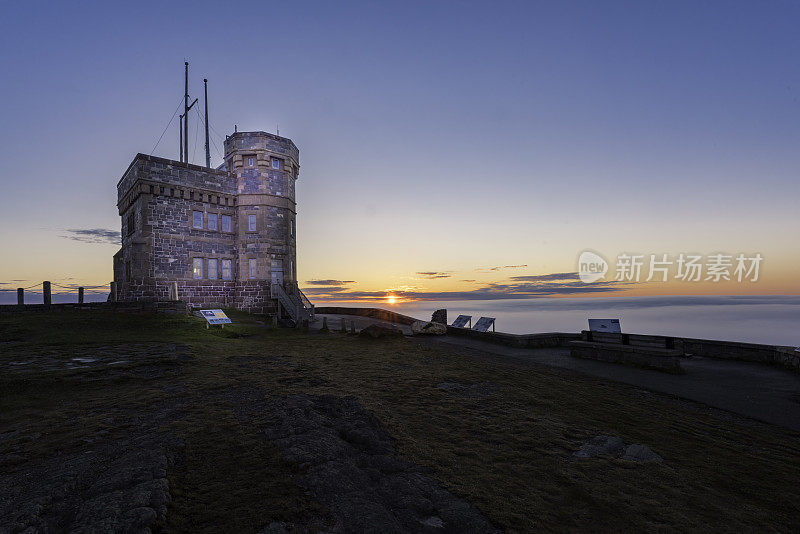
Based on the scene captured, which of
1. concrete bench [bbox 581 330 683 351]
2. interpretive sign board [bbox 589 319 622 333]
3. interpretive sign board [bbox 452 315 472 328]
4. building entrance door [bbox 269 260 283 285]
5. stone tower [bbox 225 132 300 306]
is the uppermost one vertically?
stone tower [bbox 225 132 300 306]

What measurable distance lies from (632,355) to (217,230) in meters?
25.0

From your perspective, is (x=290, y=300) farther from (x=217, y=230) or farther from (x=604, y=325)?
(x=604, y=325)

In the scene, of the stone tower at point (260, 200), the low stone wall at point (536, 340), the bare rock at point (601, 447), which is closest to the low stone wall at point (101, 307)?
the stone tower at point (260, 200)

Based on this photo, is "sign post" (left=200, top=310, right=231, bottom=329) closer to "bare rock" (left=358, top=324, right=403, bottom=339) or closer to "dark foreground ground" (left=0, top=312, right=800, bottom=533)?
"bare rock" (left=358, top=324, right=403, bottom=339)

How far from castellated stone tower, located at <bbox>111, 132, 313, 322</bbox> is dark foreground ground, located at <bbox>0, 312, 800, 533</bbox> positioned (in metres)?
15.5

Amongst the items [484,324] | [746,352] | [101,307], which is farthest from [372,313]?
[746,352]

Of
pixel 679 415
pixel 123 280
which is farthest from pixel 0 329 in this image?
pixel 679 415

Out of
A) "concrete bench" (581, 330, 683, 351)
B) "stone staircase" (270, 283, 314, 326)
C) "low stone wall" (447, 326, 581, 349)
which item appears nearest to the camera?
"concrete bench" (581, 330, 683, 351)

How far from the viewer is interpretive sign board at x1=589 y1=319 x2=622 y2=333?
1189 cm

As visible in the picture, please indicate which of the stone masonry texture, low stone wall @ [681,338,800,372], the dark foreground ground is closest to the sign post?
the dark foreground ground

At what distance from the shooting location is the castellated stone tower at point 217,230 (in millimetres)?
22359

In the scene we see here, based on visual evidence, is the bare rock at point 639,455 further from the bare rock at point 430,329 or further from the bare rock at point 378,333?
the bare rock at point 430,329

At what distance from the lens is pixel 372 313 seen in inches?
1148

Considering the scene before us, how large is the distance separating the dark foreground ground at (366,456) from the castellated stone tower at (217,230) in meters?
15.5
